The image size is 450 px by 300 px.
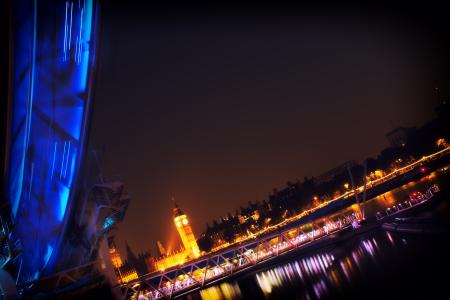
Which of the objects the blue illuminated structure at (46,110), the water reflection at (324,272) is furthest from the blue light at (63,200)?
the water reflection at (324,272)

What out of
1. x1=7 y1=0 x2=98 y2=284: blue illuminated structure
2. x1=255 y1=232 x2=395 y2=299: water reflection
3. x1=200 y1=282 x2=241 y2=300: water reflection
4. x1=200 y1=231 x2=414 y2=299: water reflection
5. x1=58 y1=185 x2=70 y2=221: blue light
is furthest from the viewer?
x1=200 y1=282 x2=241 y2=300: water reflection

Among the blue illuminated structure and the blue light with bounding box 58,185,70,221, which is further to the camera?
the blue light with bounding box 58,185,70,221

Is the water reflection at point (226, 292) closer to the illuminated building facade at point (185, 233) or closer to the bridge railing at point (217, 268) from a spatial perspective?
the bridge railing at point (217, 268)

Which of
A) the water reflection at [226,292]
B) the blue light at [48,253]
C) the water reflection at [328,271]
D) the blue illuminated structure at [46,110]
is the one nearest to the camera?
the blue illuminated structure at [46,110]

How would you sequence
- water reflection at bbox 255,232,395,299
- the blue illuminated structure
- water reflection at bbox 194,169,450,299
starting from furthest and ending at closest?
water reflection at bbox 255,232,395,299, water reflection at bbox 194,169,450,299, the blue illuminated structure

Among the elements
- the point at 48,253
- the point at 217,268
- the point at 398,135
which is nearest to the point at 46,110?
the point at 48,253

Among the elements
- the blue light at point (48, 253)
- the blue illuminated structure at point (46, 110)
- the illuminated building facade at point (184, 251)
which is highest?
the blue illuminated structure at point (46, 110)

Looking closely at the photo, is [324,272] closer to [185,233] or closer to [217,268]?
[217,268]

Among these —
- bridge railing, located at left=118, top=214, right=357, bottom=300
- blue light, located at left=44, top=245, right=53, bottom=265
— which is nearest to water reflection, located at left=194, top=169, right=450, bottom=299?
bridge railing, located at left=118, top=214, right=357, bottom=300

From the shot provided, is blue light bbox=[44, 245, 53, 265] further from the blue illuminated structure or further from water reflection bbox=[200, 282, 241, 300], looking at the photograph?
water reflection bbox=[200, 282, 241, 300]

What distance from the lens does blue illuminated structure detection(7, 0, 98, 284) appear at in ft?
32.9

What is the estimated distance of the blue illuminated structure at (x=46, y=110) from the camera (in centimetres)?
1003

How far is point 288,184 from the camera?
456 ft

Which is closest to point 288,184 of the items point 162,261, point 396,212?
point 162,261
